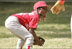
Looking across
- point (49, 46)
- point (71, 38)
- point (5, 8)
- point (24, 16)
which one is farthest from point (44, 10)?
point (5, 8)

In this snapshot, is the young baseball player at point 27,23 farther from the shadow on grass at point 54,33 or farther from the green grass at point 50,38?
A: the shadow on grass at point 54,33

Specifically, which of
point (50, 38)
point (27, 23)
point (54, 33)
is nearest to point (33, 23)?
point (27, 23)

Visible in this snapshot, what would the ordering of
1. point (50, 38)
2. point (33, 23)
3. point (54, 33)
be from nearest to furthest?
1. point (33, 23)
2. point (50, 38)
3. point (54, 33)

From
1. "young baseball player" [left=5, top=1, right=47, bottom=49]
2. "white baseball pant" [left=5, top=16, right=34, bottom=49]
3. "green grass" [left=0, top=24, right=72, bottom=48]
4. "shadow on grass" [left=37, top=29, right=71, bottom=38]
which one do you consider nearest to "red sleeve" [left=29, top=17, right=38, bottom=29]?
"young baseball player" [left=5, top=1, right=47, bottom=49]

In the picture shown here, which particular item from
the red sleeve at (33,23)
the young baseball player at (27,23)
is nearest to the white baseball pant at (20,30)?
the young baseball player at (27,23)

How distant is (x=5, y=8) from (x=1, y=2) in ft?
2.95

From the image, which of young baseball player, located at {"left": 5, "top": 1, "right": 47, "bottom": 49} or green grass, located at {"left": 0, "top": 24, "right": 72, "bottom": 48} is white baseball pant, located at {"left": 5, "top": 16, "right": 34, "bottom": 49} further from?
green grass, located at {"left": 0, "top": 24, "right": 72, "bottom": 48}

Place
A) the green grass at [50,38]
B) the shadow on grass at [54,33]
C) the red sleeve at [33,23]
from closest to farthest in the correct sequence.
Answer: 1. the red sleeve at [33,23]
2. the green grass at [50,38]
3. the shadow on grass at [54,33]

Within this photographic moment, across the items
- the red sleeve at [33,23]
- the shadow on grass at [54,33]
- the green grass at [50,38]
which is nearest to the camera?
the red sleeve at [33,23]

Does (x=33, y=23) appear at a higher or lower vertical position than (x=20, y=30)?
higher

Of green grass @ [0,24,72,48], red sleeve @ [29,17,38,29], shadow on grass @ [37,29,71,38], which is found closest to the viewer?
red sleeve @ [29,17,38,29]

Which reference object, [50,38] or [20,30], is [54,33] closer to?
[50,38]

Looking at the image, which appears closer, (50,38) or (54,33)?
(50,38)

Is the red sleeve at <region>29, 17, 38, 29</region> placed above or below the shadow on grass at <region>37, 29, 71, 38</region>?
above
